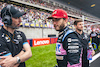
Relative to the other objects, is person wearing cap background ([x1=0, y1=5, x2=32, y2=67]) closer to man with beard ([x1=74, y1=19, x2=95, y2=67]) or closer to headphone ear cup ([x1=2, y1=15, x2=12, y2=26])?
headphone ear cup ([x1=2, y1=15, x2=12, y2=26])

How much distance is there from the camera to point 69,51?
1.16 m

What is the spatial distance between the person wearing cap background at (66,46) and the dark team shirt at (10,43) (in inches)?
25.4

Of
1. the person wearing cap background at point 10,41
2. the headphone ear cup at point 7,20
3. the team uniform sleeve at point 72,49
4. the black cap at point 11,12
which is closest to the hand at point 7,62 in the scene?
the person wearing cap background at point 10,41

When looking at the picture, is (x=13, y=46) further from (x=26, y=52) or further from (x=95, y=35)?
(x=95, y=35)

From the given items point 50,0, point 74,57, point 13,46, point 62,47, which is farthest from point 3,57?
point 50,0

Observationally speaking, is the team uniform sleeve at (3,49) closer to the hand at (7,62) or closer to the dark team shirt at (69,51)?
the hand at (7,62)

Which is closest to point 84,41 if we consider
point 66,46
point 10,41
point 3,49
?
point 66,46

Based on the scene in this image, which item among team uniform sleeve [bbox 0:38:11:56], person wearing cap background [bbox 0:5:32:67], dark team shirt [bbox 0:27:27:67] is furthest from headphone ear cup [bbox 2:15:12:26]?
team uniform sleeve [bbox 0:38:11:56]

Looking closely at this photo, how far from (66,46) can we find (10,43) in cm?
83

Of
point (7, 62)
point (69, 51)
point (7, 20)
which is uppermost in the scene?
point (7, 20)

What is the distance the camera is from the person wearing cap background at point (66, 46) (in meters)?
1.14

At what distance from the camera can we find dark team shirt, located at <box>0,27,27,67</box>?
1.09m

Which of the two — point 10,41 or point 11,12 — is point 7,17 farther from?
point 10,41

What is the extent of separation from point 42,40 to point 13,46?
909 centimetres
